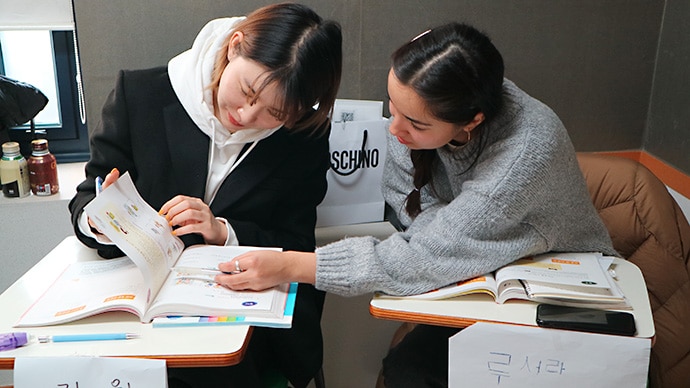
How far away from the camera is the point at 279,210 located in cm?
162

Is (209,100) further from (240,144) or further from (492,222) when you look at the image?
(492,222)

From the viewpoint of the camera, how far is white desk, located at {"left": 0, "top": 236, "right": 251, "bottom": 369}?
1.04m

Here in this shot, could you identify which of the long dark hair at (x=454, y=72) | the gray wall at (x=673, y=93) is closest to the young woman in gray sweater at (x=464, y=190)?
the long dark hair at (x=454, y=72)

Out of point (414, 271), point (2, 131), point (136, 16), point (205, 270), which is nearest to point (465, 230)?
point (414, 271)

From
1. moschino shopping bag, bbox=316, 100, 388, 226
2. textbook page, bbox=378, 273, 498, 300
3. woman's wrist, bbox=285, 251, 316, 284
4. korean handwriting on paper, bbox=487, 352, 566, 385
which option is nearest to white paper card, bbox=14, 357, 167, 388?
woman's wrist, bbox=285, 251, 316, 284

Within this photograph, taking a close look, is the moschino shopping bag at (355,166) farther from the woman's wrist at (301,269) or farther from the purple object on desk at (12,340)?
the purple object on desk at (12,340)

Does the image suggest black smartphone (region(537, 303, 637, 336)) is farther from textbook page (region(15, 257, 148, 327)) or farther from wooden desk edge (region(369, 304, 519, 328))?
textbook page (region(15, 257, 148, 327))

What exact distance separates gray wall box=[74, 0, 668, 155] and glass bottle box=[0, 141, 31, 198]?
0.23m

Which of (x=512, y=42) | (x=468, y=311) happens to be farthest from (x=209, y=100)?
(x=512, y=42)

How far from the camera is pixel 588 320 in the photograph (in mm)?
1140

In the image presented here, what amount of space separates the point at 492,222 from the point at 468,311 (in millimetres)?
167

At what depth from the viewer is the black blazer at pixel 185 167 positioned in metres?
1.49

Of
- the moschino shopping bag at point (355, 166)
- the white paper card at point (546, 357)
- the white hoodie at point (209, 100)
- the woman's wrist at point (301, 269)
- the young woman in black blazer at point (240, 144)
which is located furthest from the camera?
the moschino shopping bag at point (355, 166)

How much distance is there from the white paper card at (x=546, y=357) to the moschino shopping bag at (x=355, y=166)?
0.79 m
